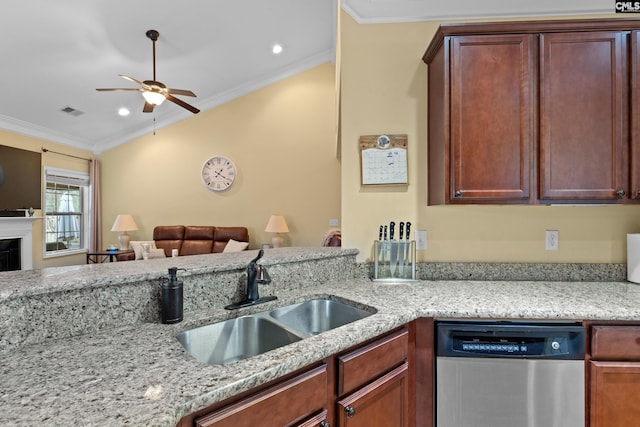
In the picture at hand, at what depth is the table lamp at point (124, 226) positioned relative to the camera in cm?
555

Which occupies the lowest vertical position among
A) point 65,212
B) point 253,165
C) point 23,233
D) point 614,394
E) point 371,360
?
point 614,394

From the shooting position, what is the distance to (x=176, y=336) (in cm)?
113

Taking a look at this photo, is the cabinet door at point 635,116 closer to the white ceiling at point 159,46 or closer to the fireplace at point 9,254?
the white ceiling at point 159,46

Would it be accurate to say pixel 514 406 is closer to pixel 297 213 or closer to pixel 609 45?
pixel 609 45

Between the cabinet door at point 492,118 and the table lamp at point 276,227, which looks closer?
the cabinet door at point 492,118

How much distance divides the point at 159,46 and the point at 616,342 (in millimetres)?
4881

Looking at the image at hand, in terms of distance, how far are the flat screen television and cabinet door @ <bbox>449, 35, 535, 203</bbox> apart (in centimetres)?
595

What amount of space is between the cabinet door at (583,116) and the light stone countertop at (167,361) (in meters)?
0.57

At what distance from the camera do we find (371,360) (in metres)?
1.16

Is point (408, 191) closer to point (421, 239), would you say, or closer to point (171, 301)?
point (421, 239)

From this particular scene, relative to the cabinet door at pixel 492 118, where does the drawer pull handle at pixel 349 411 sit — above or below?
below

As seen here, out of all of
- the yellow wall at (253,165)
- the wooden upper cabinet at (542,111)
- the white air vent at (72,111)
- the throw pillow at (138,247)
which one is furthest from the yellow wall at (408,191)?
the white air vent at (72,111)

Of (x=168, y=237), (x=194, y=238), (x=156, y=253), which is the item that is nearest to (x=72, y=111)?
(x=168, y=237)

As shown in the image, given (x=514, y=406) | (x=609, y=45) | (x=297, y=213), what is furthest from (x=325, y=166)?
(x=514, y=406)
